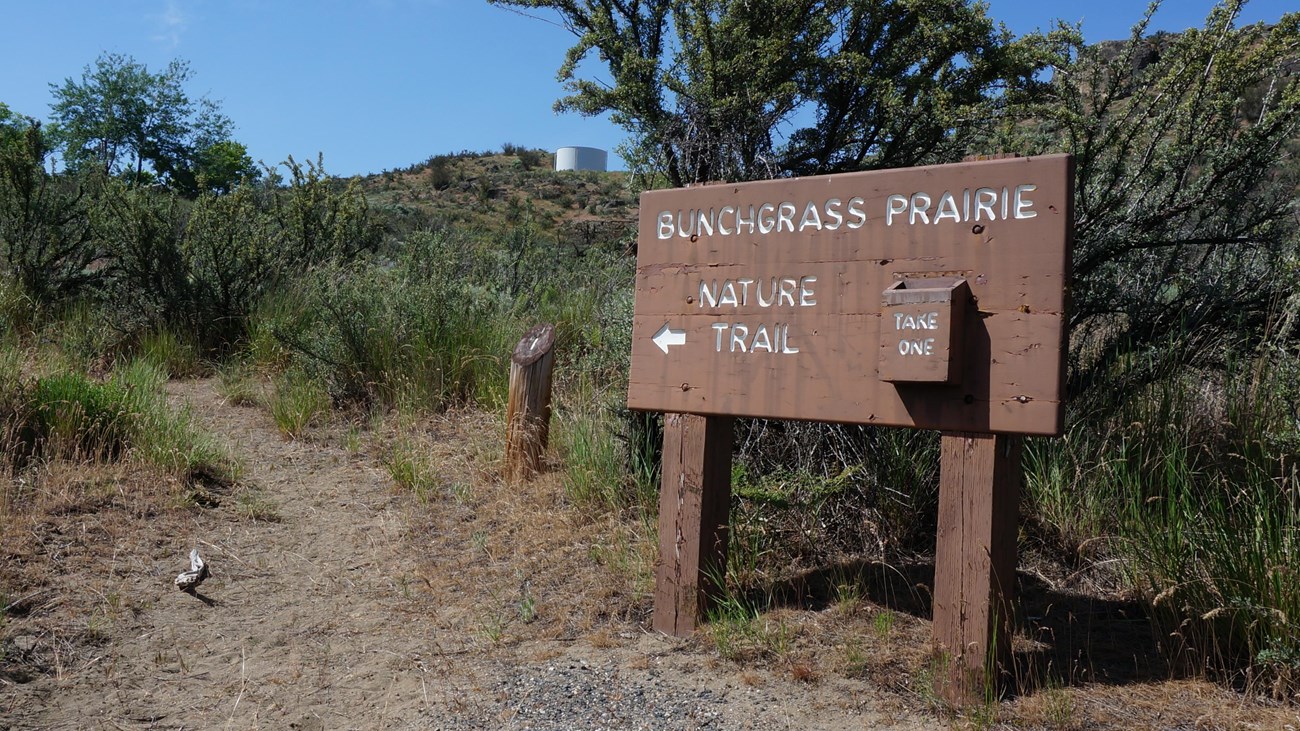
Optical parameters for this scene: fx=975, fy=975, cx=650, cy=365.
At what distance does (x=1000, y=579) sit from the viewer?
10.4 ft

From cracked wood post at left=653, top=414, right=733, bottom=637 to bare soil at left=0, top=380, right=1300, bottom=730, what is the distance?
0.48 feet

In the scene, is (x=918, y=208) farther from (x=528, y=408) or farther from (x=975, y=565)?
(x=528, y=408)

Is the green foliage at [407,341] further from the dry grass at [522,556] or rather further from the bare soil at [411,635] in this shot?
the bare soil at [411,635]

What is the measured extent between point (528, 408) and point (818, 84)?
282cm

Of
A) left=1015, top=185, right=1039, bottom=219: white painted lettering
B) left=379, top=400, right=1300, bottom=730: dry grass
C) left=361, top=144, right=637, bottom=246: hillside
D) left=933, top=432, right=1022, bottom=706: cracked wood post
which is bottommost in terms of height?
left=379, top=400, right=1300, bottom=730: dry grass

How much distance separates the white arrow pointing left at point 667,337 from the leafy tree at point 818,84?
1951 mm

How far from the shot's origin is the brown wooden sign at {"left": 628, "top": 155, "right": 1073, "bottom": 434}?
3.12 metres

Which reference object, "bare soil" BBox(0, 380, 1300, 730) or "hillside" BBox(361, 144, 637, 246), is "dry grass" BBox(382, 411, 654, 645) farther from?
"hillside" BBox(361, 144, 637, 246)

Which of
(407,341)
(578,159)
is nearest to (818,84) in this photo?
(407,341)

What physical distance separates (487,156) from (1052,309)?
151 feet

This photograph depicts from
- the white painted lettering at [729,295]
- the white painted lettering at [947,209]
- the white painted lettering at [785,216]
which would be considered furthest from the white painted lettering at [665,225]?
the white painted lettering at [947,209]

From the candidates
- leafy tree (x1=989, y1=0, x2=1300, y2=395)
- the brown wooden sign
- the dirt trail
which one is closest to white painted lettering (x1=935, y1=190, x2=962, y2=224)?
the brown wooden sign

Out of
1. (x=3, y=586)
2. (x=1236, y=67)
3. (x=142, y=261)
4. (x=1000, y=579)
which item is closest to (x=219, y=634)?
(x=3, y=586)

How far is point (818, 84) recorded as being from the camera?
20.8 feet
